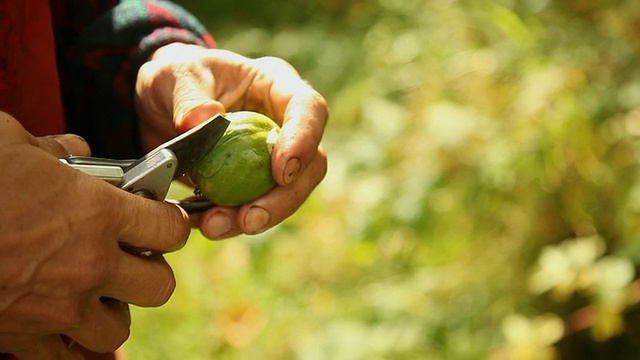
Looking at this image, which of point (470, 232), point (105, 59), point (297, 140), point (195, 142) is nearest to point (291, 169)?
point (297, 140)

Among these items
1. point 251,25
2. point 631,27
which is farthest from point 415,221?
point 251,25

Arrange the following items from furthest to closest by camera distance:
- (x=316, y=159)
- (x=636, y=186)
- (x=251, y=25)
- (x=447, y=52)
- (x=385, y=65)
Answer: (x=251, y=25) < (x=385, y=65) < (x=447, y=52) < (x=636, y=186) < (x=316, y=159)

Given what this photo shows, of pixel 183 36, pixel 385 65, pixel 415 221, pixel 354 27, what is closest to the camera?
pixel 183 36

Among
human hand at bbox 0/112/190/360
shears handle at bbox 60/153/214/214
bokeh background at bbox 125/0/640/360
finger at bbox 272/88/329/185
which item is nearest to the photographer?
human hand at bbox 0/112/190/360

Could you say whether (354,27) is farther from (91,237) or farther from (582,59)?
(91,237)

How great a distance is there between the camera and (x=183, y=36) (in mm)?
1321

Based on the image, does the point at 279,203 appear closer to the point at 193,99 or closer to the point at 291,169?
the point at 291,169

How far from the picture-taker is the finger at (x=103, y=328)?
0.94 m

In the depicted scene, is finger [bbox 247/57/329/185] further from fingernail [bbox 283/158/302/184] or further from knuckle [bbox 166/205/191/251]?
knuckle [bbox 166/205/191/251]

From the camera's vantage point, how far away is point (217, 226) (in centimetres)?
112

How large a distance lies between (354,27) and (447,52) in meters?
1.03

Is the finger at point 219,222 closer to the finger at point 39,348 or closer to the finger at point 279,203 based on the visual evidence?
the finger at point 279,203

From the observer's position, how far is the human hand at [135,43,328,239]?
1.13 meters

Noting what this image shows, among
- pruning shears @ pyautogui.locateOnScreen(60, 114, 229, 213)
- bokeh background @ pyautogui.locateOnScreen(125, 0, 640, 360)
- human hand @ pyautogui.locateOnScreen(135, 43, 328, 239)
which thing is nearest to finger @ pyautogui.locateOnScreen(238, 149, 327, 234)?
human hand @ pyautogui.locateOnScreen(135, 43, 328, 239)
